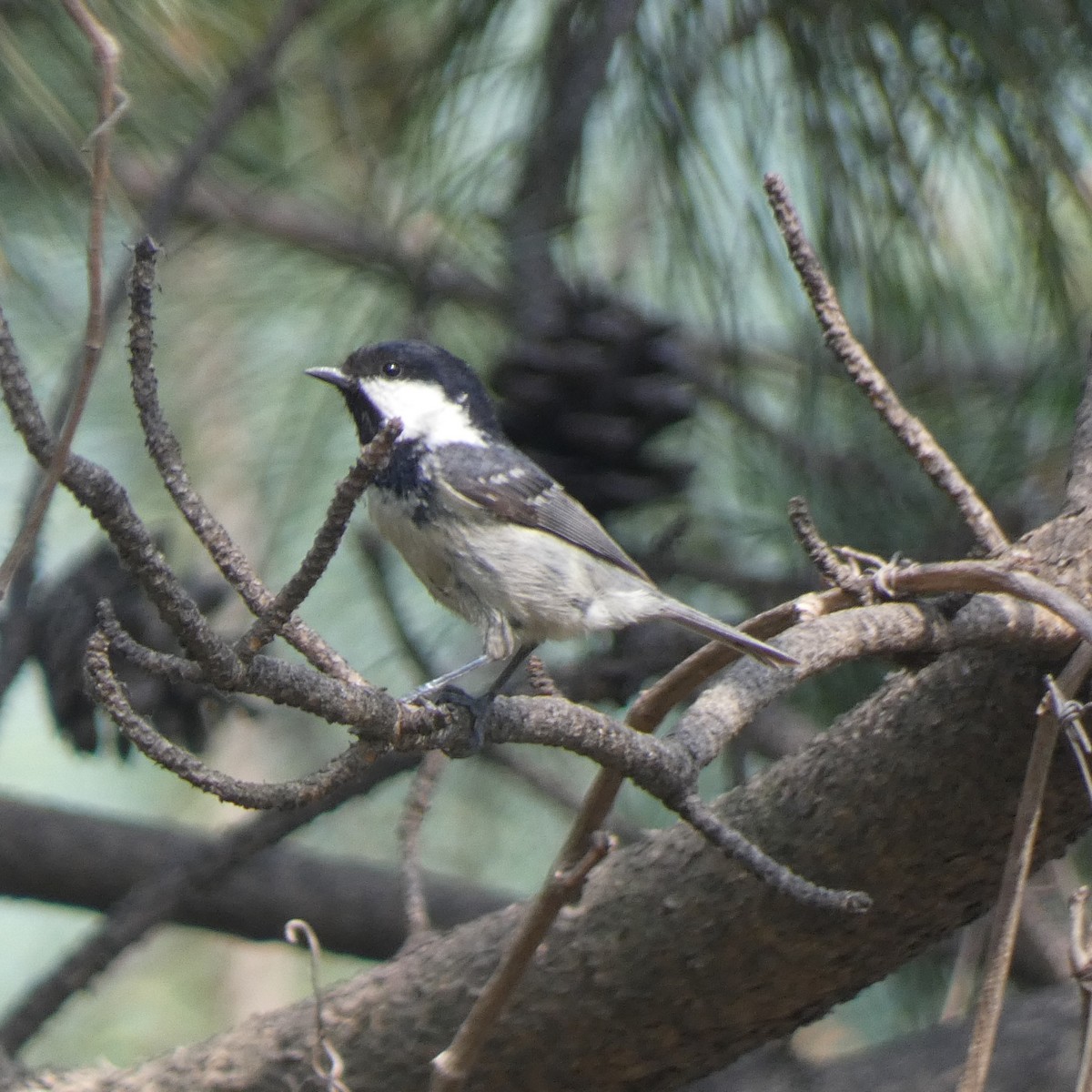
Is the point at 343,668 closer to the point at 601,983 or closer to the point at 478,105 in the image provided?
the point at 601,983

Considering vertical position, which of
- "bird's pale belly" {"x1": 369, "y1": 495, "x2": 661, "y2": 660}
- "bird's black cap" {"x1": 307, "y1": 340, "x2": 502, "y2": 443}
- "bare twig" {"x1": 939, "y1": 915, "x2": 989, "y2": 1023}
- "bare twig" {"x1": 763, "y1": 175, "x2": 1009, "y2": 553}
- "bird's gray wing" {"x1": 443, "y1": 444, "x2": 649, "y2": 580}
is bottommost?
"bare twig" {"x1": 939, "y1": 915, "x2": 989, "y2": 1023}

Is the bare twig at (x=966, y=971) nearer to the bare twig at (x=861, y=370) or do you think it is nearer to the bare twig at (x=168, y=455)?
the bare twig at (x=861, y=370)

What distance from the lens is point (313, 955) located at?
3.26 ft

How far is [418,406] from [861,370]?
0.58 m

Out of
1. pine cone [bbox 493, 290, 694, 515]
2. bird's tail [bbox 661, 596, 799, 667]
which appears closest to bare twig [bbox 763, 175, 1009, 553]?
bird's tail [bbox 661, 596, 799, 667]

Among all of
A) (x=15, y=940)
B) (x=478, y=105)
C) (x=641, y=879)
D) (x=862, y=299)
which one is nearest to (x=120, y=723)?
(x=641, y=879)

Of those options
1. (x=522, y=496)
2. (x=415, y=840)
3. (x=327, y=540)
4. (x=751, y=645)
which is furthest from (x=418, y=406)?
(x=327, y=540)

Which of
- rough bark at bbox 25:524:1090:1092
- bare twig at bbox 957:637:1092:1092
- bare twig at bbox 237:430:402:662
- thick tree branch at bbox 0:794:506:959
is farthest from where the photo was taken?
thick tree branch at bbox 0:794:506:959

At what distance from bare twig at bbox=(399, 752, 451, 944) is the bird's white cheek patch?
318 millimetres

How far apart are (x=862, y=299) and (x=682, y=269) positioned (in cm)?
23

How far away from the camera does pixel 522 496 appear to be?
1350mm

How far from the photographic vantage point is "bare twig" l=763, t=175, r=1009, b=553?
88 cm

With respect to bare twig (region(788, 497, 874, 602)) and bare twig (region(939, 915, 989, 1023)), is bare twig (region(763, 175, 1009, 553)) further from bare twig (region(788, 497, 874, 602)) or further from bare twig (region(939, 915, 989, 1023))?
bare twig (region(939, 915, 989, 1023))

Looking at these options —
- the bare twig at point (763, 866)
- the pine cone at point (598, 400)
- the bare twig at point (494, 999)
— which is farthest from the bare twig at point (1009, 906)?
the pine cone at point (598, 400)
